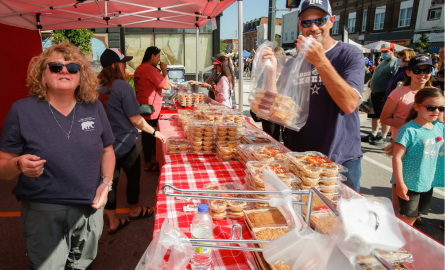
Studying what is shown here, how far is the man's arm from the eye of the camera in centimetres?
174

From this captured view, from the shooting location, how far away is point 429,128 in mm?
2668

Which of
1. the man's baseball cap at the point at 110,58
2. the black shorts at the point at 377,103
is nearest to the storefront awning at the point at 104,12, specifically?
the man's baseball cap at the point at 110,58

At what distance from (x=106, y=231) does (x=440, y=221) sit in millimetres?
4538

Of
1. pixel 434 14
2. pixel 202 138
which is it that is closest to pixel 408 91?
pixel 202 138

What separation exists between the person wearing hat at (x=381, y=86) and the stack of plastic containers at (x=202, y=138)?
589 centimetres

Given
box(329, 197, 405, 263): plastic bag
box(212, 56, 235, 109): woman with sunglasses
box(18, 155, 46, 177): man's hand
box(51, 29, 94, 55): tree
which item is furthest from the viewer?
box(51, 29, 94, 55): tree

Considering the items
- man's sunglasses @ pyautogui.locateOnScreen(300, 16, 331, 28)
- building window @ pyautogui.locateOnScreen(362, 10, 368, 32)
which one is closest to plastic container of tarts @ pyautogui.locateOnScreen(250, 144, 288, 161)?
man's sunglasses @ pyautogui.locateOnScreen(300, 16, 331, 28)

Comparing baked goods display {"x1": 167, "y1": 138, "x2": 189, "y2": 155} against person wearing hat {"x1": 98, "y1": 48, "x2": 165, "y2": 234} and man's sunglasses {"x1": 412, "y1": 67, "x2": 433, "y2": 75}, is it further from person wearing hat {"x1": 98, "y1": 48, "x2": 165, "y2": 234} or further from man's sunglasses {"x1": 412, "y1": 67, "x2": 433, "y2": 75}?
man's sunglasses {"x1": 412, "y1": 67, "x2": 433, "y2": 75}

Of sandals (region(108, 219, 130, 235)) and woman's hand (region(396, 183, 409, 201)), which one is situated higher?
woman's hand (region(396, 183, 409, 201))

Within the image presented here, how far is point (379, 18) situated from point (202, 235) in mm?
39181

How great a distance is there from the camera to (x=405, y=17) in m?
29.3

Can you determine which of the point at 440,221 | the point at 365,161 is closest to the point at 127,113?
the point at 440,221

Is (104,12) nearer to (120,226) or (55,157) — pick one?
(120,226)

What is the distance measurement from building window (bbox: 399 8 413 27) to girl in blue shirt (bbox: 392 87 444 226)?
34123 millimetres
